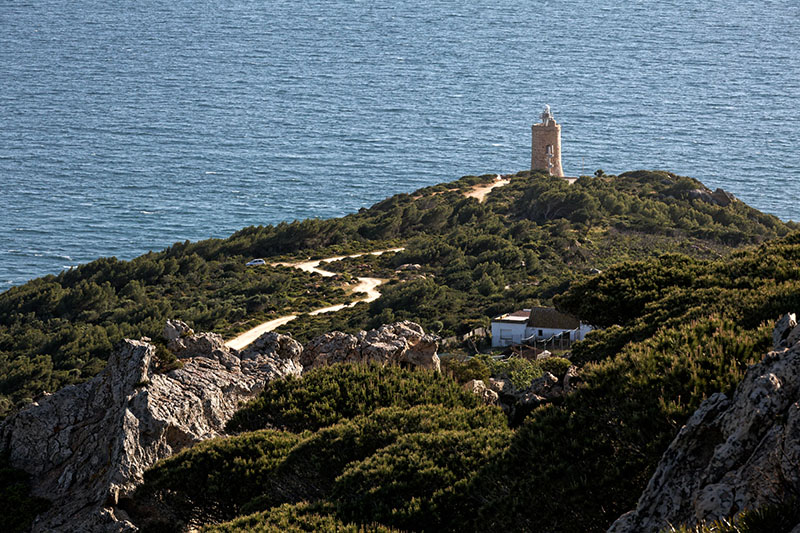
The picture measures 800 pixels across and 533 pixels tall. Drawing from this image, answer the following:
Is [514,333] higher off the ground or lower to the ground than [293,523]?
lower

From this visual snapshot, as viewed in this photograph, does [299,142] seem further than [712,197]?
Yes

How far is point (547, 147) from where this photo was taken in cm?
9056

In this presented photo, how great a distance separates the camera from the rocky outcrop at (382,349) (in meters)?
22.6

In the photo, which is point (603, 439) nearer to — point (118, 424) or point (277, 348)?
point (118, 424)

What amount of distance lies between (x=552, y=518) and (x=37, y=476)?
1271 centimetres

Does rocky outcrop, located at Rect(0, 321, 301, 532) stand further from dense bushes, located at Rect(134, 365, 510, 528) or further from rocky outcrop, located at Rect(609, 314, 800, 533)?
rocky outcrop, located at Rect(609, 314, 800, 533)

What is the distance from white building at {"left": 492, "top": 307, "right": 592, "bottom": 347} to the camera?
4062cm

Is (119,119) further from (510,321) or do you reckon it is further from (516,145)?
(510,321)

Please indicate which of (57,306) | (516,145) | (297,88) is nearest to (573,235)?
(57,306)

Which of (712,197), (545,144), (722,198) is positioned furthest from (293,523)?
(545,144)

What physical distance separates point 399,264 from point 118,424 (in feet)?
153

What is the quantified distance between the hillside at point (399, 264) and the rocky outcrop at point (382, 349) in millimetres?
18917

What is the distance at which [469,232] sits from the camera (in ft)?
232

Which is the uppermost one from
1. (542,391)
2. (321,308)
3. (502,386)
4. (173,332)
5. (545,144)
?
(542,391)
